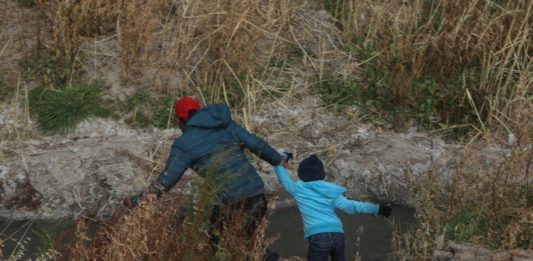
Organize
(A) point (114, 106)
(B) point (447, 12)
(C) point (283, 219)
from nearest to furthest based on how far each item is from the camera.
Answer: (C) point (283, 219) < (A) point (114, 106) < (B) point (447, 12)

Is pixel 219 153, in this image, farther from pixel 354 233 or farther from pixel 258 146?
pixel 354 233

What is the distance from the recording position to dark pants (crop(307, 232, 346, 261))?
6.62 m

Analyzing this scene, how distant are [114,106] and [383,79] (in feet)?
8.77

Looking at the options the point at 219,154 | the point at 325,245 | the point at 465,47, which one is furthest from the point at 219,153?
the point at 465,47

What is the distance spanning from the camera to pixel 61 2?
979 cm

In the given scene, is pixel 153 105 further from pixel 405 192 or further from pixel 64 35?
pixel 405 192

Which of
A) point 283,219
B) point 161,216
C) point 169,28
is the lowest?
point 283,219

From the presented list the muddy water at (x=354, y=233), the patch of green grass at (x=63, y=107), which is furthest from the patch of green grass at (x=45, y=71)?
the muddy water at (x=354, y=233)

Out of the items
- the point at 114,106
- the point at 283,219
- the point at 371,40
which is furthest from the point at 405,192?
the point at 114,106

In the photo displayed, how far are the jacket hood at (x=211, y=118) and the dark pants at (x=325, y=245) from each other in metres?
1.05

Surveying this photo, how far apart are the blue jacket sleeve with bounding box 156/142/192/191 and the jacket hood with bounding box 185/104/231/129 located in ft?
0.74

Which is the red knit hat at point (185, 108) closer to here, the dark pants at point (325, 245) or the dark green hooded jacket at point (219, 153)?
the dark green hooded jacket at point (219, 153)

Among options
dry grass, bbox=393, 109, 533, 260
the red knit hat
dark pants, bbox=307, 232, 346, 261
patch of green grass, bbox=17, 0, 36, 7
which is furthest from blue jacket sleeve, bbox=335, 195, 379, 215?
patch of green grass, bbox=17, 0, 36, 7

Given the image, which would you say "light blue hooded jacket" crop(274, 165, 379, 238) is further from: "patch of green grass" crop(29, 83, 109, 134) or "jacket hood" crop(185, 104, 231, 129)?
"patch of green grass" crop(29, 83, 109, 134)
